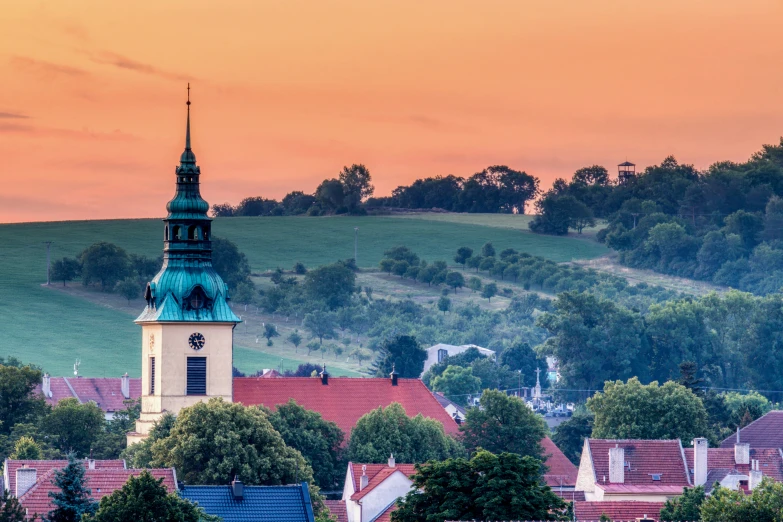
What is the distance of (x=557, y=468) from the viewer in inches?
4306

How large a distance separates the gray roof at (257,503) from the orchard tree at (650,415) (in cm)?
4380

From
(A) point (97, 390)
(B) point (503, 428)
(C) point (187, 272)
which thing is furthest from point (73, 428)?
(A) point (97, 390)

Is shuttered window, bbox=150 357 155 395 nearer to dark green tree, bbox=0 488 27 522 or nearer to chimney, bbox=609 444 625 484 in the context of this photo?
chimney, bbox=609 444 625 484

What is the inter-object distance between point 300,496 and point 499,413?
137 feet

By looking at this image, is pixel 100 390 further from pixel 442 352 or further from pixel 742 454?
pixel 742 454

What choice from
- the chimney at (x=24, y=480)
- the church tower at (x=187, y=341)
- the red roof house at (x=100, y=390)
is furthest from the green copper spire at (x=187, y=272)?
the red roof house at (x=100, y=390)

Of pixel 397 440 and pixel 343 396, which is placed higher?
pixel 343 396

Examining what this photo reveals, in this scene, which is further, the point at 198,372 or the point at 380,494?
the point at 198,372

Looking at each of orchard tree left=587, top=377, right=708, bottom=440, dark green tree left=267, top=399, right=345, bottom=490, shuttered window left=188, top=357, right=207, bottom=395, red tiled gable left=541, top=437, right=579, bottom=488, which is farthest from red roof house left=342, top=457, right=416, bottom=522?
orchard tree left=587, top=377, right=708, bottom=440

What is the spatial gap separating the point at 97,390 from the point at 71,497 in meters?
92.3

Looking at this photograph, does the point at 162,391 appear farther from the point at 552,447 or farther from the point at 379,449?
the point at 552,447

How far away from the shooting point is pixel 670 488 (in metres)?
91.1

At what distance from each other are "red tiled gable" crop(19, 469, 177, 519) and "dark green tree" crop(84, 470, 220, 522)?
21.6 ft

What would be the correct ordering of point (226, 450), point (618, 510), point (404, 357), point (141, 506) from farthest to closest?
point (404, 357) < point (226, 450) < point (618, 510) < point (141, 506)
